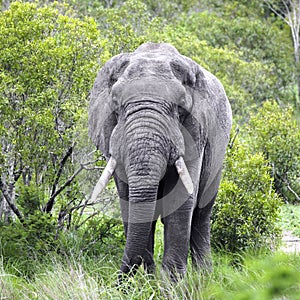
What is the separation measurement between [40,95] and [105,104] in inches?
63.1

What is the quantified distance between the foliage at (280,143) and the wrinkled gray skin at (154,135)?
688 cm

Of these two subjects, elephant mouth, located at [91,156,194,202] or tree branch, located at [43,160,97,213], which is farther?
tree branch, located at [43,160,97,213]

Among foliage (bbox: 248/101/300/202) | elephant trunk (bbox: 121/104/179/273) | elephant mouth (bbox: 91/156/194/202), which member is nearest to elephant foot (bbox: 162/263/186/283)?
elephant trunk (bbox: 121/104/179/273)

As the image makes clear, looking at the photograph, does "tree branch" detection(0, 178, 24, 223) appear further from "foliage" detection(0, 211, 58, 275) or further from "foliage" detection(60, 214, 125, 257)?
"foliage" detection(60, 214, 125, 257)

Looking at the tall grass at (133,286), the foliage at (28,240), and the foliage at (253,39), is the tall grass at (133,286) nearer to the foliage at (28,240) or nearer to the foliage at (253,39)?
the foliage at (28,240)

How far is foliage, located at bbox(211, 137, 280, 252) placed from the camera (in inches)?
317

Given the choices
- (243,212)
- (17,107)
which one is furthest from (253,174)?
(17,107)

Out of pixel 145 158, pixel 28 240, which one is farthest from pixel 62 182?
pixel 145 158

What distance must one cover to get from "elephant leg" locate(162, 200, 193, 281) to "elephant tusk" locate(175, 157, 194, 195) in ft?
1.13

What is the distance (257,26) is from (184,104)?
21459mm

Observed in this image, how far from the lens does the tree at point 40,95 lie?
287 inches

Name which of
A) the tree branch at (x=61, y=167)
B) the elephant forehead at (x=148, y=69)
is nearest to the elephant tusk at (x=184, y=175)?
the elephant forehead at (x=148, y=69)

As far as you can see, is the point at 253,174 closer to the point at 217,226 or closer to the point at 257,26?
the point at 217,226

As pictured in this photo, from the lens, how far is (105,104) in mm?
5898
